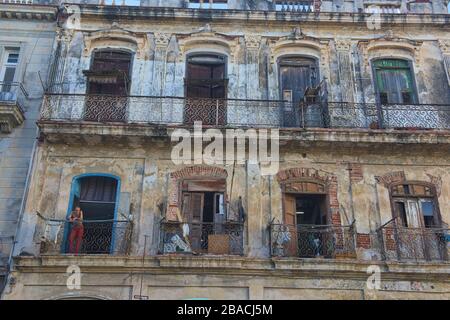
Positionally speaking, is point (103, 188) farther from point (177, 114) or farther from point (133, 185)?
point (177, 114)

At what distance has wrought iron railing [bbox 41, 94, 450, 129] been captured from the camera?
42.7 ft

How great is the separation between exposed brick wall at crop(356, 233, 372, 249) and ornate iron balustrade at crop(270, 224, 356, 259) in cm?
17

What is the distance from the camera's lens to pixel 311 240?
11727mm

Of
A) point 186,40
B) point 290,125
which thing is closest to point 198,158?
point 290,125

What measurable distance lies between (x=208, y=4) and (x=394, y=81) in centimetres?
587

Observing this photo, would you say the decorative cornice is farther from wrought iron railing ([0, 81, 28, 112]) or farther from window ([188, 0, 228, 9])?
window ([188, 0, 228, 9])

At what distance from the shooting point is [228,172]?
1255 cm

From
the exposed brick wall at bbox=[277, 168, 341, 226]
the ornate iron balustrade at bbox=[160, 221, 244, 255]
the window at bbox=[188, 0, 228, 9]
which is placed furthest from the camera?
the window at bbox=[188, 0, 228, 9]

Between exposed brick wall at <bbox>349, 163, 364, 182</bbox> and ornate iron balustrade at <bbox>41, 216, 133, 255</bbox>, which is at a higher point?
exposed brick wall at <bbox>349, 163, 364, 182</bbox>

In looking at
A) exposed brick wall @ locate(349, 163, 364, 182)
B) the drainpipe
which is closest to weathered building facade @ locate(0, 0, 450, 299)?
exposed brick wall @ locate(349, 163, 364, 182)

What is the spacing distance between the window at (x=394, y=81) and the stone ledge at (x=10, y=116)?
9.38m

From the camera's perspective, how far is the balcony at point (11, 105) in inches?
497

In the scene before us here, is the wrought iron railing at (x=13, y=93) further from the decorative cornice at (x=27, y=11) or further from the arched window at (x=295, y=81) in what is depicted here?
the arched window at (x=295, y=81)

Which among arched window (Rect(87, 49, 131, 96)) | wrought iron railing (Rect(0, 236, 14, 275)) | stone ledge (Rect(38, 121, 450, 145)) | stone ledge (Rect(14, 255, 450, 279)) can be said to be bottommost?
stone ledge (Rect(14, 255, 450, 279))
